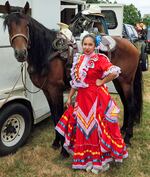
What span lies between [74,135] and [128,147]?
1.05m

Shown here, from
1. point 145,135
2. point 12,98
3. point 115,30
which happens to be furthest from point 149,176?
point 115,30

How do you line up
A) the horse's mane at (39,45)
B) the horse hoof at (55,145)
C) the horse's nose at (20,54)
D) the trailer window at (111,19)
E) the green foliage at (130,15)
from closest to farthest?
the horse's nose at (20,54) → the horse's mane at (39,45) → the horse hoof at (55,145) → the trailer window at (111,19) → the green foliage at (130,15)

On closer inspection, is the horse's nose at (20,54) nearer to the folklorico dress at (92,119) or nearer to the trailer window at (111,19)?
the folklorico dress at (92,119)

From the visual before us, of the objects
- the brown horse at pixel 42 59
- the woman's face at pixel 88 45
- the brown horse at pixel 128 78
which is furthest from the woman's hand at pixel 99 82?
the brown horse at pixel 128 78

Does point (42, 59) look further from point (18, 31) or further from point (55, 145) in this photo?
point (55, 145)

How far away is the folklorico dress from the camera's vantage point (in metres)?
3.31

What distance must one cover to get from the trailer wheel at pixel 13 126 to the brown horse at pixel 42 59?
42 cm

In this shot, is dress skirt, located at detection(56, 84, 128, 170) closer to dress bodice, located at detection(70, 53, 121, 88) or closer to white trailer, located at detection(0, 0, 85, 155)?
dress bodice, located at detection(70, 53, 121, 88)

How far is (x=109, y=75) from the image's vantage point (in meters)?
3.25

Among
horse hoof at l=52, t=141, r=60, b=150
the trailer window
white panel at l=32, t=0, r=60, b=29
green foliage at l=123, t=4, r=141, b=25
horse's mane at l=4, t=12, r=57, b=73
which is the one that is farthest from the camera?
green foliage at l=123, t=4, r=141, b=25

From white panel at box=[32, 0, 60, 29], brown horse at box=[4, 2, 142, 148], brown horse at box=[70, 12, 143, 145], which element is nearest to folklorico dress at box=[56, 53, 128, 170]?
brown horse at box=[4, 2, 142, 148]

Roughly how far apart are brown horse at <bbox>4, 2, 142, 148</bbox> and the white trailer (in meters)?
0.27

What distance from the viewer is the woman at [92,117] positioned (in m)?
3.29

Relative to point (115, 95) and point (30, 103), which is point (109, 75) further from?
point (115, 95)
